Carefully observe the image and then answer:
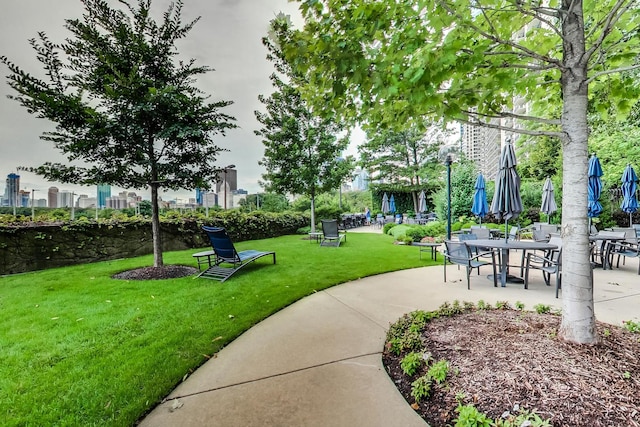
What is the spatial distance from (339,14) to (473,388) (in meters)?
3.11

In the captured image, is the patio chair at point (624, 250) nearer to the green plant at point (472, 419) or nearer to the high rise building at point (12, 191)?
the green plant at point (472, 419)

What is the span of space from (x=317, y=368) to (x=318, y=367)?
0.02m

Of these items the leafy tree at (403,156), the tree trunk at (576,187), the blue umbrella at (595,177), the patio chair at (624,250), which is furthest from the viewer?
the leafy tree at (403,156)

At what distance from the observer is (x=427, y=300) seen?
4.49 meters

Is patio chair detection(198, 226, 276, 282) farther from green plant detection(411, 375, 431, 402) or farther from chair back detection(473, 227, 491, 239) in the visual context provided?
chair back detection(473, 227, 491, 239)

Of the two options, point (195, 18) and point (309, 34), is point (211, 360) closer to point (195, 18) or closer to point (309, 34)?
point (309, 34)

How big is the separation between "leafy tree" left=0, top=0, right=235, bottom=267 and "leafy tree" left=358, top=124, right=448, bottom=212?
68.4 feet

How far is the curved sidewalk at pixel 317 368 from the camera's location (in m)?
2.00

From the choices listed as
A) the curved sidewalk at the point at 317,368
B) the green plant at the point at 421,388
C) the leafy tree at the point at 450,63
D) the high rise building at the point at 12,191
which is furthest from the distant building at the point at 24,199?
the green plant at the point at 421,388

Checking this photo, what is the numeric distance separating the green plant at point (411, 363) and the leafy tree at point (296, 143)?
10855 millimetres

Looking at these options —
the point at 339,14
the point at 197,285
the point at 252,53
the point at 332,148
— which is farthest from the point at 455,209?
the point at 339,14

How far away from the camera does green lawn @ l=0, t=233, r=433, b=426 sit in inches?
85.0

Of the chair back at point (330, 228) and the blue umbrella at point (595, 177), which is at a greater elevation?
the blue umbrella at point (595, 177)

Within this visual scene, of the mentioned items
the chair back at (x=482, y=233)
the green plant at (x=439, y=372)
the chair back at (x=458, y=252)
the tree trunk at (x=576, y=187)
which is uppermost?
the tree trunk at (x=576, y=187)
